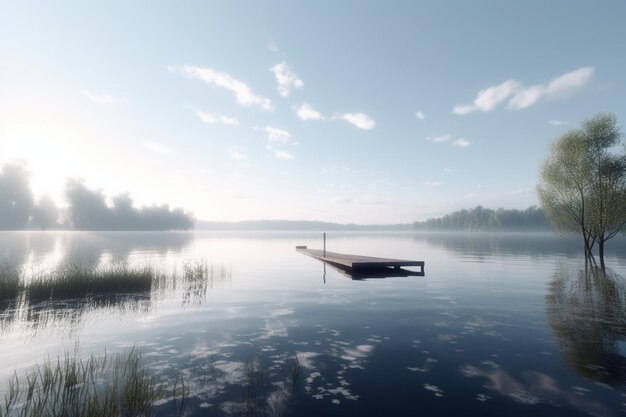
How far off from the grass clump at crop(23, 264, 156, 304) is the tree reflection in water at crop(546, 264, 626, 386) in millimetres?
22357

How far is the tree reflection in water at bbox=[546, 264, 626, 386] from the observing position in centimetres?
835

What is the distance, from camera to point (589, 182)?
37375 mm

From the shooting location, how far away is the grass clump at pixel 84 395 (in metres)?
6.17

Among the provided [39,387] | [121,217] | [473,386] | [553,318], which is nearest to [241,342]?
[39,387]

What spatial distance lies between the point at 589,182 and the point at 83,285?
51691 millimetres

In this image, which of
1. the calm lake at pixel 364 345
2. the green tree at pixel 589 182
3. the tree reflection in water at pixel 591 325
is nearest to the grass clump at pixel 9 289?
the calm lake at pixel 364 345

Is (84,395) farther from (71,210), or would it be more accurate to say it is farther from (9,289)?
(71,210)

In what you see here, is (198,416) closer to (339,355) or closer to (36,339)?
(339,355)

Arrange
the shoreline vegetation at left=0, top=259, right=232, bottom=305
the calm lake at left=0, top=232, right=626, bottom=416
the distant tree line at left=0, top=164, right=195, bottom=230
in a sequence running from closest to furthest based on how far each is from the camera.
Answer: the calm lake at left=0, top=232, right=626, bottom=416
the shoreline vegetation at left=0, top=259, right=232, bottom=305
the distant tree line at left=0, top=164, right=195, bottom=230

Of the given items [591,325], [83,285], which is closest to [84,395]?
[83,285]

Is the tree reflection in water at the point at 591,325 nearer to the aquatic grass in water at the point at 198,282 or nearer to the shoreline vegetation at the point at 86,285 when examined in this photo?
the aquatic grass in water at the point at 198,282

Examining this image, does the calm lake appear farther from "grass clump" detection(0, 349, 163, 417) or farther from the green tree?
the green tree

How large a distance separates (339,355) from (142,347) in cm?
670

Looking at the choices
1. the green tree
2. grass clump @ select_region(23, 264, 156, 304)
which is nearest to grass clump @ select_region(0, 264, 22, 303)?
grass clump @ select_region(23, 264, 156, 304)
